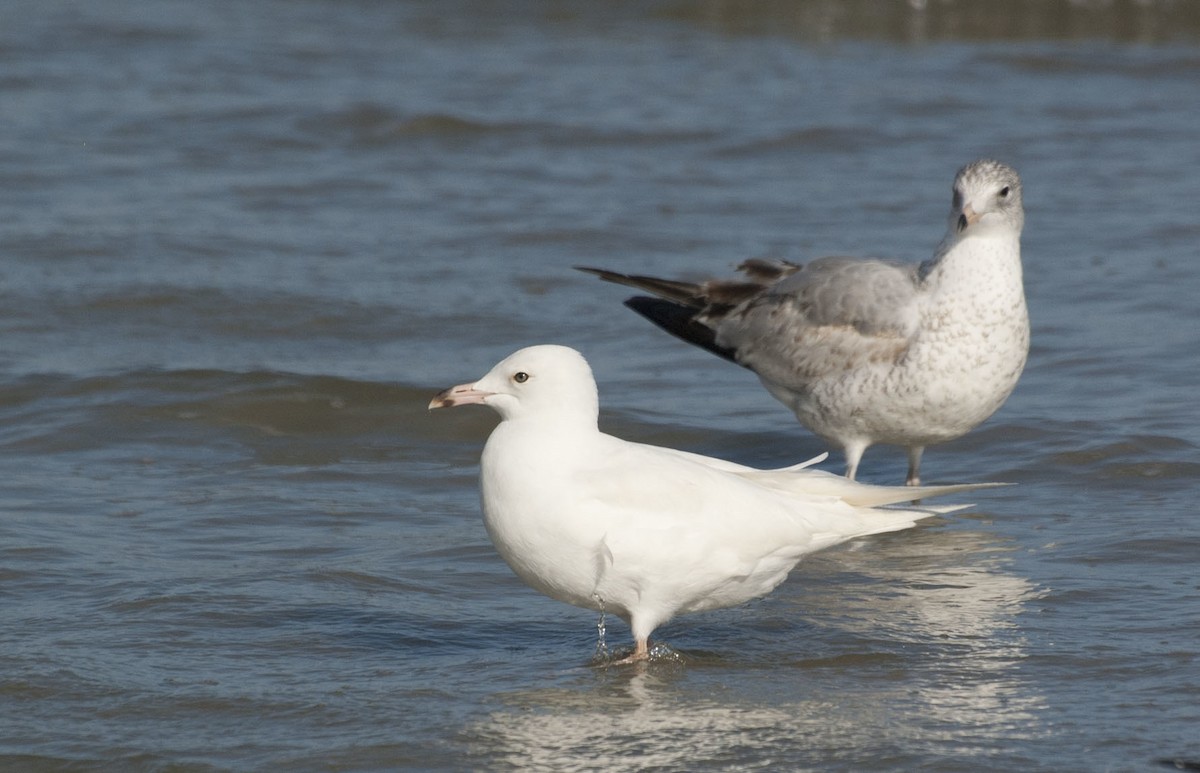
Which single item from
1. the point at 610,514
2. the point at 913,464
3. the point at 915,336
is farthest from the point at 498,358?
the point at 610,514

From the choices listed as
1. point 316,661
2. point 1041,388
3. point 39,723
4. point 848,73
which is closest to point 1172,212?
point 1041,388

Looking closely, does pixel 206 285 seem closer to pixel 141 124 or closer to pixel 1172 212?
pixel 141 124

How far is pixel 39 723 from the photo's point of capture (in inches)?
178

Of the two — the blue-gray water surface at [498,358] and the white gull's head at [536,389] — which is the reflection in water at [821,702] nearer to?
the blue-gray water surface at [498,358]

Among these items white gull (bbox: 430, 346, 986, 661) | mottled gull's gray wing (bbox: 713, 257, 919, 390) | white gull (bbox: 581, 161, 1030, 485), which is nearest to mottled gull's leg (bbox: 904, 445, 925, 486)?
white gull (bbox: 581, 161, 1030, 485)

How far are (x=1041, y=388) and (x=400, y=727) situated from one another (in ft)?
14.9

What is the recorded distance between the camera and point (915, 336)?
686cm

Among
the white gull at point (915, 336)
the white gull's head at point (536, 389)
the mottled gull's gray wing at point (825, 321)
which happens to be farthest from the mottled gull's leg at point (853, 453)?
the white gull's head at point (536, 389)

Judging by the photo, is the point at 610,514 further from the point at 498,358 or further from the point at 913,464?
the point at 498,358

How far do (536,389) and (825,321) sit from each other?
260 centimetres

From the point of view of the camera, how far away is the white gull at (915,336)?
678 cm

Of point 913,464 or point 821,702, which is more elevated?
point 913,464

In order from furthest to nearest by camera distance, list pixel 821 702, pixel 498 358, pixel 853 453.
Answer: pixel 498 358 < pixel 853 453 < pixel 821 702

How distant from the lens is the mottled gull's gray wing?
6973 mm
